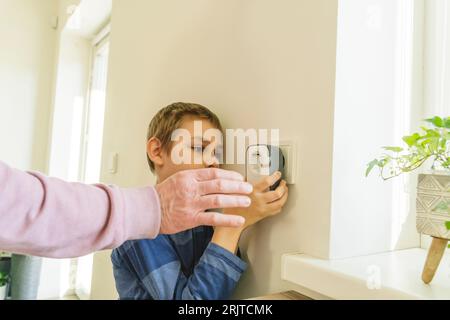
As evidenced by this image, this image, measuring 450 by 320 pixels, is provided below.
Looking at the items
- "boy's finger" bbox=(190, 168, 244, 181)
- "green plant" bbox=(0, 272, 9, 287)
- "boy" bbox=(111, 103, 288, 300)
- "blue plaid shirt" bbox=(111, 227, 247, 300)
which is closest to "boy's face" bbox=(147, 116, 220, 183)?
"boy" bbox=(111, 103, 288, 300)

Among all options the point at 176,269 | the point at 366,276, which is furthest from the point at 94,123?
the point at 366,276

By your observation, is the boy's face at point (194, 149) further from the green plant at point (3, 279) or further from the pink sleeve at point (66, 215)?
the green plant at point (3, 279)

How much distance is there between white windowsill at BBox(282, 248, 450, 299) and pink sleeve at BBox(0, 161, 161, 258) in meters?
0.24

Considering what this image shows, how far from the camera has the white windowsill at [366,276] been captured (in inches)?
15.8

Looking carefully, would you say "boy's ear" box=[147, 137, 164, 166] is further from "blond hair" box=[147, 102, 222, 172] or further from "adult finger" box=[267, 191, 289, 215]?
"adult finger" box=[267, 191, 289, 215]

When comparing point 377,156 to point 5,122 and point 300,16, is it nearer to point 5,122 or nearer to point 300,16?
point 300,16

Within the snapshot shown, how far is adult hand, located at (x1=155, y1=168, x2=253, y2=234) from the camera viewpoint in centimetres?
42

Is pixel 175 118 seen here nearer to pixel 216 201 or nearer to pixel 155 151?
pixel 155 151

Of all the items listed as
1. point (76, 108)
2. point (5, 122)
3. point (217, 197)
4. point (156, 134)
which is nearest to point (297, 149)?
point (217, 197)

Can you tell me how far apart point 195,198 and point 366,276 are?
25cm

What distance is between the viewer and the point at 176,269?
0.63 meters

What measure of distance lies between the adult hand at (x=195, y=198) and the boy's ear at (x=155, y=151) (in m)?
0.36

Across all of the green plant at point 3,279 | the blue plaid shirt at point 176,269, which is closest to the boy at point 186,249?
the blue plaid shirt at point 176,269
